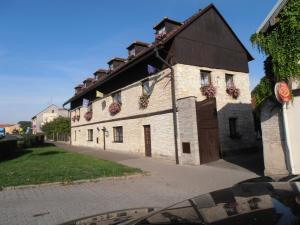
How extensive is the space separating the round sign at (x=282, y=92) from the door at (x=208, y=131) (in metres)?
5.47

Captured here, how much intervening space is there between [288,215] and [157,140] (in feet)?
47.9

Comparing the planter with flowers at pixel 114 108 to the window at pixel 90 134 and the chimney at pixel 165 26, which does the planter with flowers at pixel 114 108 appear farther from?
the window at pixel 90 134

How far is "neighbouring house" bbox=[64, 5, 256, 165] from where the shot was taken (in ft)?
47.0

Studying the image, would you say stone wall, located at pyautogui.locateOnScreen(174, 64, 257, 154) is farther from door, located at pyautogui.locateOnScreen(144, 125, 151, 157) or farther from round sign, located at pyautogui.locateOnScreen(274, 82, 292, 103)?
round sign, located at pyautogui.locateOnScreen(274, 82, 292, 103)

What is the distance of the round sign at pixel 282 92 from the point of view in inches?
341

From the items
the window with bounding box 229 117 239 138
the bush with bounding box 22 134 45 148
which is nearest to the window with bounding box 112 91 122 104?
the window with bounding box 229 117 239 138

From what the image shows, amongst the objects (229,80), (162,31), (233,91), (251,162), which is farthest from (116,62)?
(251,162)

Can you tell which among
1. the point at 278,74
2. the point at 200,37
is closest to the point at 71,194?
the point at 278,74

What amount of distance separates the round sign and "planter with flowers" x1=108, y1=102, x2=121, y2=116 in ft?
44.3

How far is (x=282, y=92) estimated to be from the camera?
28.5 feet

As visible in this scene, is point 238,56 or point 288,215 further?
point 238,56

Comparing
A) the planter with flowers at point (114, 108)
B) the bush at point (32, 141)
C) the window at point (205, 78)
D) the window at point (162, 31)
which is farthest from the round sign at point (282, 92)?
the bush at point (32, 141)

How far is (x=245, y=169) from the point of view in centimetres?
1145

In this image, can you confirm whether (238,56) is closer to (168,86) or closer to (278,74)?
(168,86)
